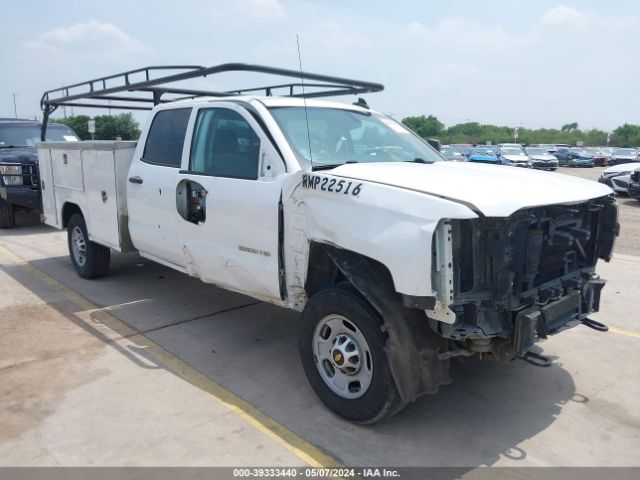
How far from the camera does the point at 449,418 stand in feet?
12.0

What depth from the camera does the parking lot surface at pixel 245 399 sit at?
129 inches

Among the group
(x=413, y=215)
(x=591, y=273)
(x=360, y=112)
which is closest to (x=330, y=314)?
(x=413, y=215)

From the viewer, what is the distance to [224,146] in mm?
4570

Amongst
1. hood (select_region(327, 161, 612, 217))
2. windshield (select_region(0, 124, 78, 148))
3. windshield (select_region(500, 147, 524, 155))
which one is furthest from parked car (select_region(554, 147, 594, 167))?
hood (select_region(327, 161, 612, 217))

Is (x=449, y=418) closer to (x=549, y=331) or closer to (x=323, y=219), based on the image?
(x=549, y=331)

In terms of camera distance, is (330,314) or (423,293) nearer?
(423,293)

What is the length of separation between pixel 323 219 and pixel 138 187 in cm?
267

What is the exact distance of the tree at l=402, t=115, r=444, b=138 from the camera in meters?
79.1

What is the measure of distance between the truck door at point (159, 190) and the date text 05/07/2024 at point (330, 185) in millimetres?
1705

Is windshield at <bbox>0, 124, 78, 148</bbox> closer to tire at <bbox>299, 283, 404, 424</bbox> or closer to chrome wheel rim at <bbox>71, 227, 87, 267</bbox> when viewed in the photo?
chrome wheel rim at <bbox>71, 227, 87, 267</bbox>

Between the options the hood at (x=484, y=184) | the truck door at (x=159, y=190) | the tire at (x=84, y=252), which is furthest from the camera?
the tire at (x=84, y=252)

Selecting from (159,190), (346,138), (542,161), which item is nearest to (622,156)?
(542,161)

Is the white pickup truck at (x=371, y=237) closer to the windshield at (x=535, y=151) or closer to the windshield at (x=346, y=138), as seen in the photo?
the windshield at (x=346, y=138)

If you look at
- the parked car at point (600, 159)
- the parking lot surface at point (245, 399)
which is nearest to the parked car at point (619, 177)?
the parking lot surface at point (245, 399)
